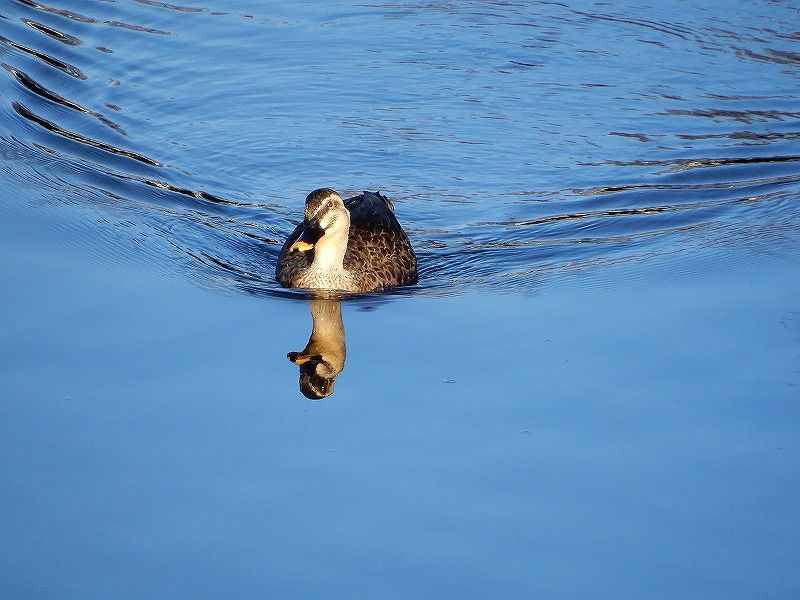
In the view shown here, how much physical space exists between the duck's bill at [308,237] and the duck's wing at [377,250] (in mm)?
667

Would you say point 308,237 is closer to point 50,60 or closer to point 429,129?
point 429,129

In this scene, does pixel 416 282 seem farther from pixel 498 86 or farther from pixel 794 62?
pixel 794 62

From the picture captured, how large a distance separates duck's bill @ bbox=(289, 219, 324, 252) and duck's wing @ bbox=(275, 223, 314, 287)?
347mm

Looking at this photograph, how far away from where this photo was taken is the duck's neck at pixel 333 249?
36.6 feet

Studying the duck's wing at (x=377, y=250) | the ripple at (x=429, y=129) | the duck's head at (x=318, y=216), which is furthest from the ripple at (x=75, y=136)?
the duck's head at (x=318, y=216)

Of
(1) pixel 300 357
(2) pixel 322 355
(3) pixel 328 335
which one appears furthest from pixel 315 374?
(3) pixel 328 335

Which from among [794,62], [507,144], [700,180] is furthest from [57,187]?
[794,62]

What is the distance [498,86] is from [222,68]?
3.39 m

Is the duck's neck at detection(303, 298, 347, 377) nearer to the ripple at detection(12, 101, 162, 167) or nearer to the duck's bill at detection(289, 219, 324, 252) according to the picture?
the duck's bill at detection(289, 219, 324, 252)

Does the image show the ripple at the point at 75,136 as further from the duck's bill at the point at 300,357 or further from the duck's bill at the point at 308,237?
the duck's bill at the point at 300,357

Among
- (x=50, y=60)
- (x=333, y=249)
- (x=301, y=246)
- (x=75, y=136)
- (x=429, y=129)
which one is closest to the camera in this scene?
(x=301, y=246)

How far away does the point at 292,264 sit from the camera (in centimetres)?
1146

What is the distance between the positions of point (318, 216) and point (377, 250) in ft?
2.73

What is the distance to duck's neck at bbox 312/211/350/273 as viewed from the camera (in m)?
11.1
